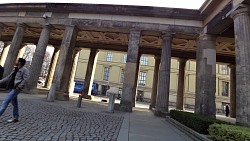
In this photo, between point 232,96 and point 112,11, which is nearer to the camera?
point 112,11

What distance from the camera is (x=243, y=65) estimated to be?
8.88 m

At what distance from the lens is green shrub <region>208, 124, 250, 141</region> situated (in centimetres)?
424

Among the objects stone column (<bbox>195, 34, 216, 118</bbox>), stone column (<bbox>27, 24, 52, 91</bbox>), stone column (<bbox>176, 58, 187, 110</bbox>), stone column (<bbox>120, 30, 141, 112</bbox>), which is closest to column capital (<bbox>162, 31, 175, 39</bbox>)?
stone column (<bbox>120, 30, 141, 112</bbox>)

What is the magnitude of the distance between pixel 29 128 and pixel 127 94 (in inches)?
359

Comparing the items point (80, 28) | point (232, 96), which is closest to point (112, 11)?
point (80, 28)

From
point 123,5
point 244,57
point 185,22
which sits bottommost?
point 244,57

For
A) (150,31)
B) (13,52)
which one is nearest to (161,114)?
(150,31)

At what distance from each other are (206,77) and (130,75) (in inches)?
223

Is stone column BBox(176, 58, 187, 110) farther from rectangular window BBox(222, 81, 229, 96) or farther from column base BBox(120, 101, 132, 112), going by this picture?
rectangular window BBox(222, 81, 229, 96)

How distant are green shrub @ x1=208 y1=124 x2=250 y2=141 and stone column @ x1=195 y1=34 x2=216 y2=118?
756 centimetres

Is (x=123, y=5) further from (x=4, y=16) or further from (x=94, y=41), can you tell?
(x=4, y=16)

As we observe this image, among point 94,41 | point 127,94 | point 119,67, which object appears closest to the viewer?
point 127,94

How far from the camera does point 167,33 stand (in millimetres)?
14867

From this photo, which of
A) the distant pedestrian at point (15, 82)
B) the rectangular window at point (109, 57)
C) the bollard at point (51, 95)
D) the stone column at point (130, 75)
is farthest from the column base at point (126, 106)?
the rectangular window at point (109, 57)
